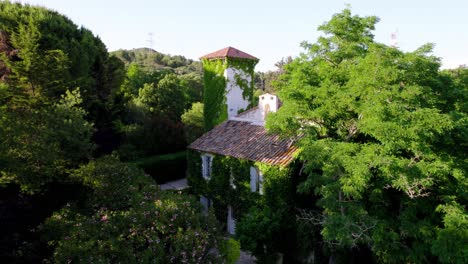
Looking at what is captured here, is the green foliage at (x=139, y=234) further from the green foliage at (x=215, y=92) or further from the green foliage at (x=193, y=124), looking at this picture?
the green foliage at (x=193, y=124)

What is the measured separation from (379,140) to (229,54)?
46.2 ft

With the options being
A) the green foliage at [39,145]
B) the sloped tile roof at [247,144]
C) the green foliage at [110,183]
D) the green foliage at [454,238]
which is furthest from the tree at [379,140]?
the green foliage at [39,145]

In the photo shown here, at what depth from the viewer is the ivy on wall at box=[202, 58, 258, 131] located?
22547mm

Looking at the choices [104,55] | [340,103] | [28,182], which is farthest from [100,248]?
[104,55]

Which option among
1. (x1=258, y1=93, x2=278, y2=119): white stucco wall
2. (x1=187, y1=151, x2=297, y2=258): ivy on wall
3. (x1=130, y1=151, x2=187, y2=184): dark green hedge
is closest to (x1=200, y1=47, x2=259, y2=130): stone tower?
(x1=258, y1=93, x2=278, y2=119): white stucco wall

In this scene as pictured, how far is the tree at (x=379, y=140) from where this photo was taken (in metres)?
9.50

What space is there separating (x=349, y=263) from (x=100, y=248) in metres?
9.94

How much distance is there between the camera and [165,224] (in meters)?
8.81

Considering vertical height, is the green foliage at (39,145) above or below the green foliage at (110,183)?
above

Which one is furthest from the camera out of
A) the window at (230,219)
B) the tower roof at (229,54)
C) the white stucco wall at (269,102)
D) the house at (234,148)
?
the tower roof at (229,54)

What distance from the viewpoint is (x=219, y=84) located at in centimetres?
2281

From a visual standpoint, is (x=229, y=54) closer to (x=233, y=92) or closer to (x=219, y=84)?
(x=219, y=84)

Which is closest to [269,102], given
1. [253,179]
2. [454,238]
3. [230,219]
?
[253,179]

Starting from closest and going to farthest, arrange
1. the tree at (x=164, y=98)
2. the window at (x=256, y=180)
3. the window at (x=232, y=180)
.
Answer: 1. the window at (x=256, y=180)
2. the window at (x=232, y=180)
3. the tree at (x=164, y=98)
